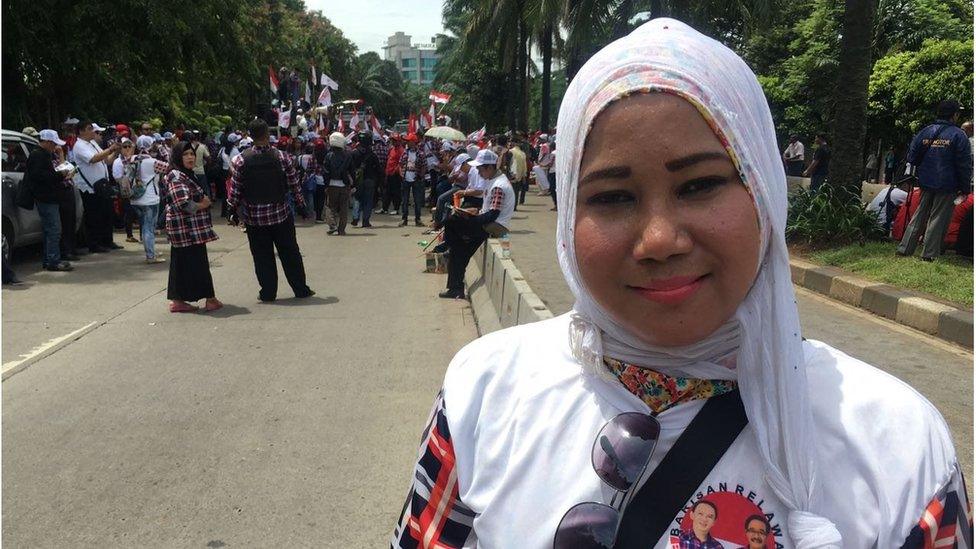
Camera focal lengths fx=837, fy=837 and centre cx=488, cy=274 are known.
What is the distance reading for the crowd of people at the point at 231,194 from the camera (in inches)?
333

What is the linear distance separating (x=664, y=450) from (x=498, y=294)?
6626 millimetres

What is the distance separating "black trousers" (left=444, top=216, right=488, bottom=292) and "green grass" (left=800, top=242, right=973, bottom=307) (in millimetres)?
4189

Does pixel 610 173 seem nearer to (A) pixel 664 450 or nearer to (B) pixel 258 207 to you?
(A) pixel 664 450

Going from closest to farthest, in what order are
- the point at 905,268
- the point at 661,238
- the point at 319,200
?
the point at 661,238 < the point at 905,268 < the point at 319,200

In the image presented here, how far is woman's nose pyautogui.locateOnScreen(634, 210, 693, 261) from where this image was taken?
1267 mm

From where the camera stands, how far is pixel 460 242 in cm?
943

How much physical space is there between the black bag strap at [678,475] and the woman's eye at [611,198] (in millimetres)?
367

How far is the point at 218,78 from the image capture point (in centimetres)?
2116

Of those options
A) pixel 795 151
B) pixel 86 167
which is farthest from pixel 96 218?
pixel 795 151

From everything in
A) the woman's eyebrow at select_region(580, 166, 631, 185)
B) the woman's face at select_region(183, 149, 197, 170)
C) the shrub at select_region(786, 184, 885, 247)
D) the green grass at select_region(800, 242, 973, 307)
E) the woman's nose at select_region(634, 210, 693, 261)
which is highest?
the woman's eyebrow at select_region(580, 166, 631, 185)

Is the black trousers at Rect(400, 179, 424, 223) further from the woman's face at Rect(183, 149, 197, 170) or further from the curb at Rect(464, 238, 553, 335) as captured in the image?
the woman's face at Rect(183, 149, 197, 170)

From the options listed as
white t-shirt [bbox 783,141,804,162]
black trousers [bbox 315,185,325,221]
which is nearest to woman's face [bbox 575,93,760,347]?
black trousers [bbox 315,185,325,221]

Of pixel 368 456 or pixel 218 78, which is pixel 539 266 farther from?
pixel 218 78

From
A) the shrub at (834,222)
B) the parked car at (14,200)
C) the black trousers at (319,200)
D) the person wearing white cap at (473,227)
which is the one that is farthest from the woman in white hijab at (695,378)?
the black trousers at (319,200)
